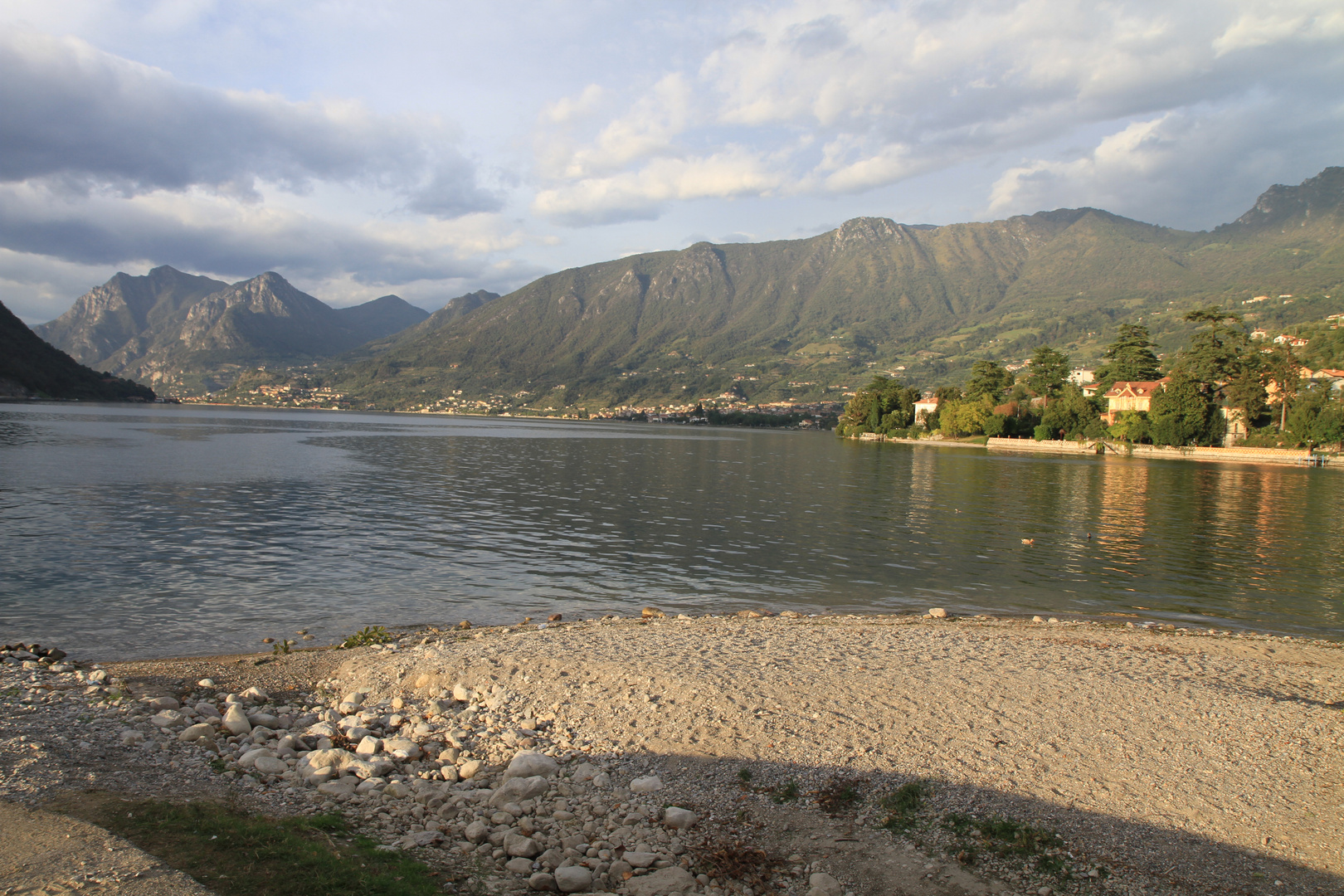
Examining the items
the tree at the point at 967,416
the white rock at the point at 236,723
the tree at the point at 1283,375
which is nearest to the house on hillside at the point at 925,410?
the tree at the point at 967,416

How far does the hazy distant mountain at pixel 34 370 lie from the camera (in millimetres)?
163350

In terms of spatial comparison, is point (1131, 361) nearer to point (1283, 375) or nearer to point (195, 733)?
point (1283, 375)

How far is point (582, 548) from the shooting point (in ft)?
88.6

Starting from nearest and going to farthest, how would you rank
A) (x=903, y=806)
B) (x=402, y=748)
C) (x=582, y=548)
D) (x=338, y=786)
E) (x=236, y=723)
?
1. (x=903, y=806)
2. (x=338, y=786)
3. (x=402, y=748)
4. (x=236, y=723)
5. (x=582, y=548)

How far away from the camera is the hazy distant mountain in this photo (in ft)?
536

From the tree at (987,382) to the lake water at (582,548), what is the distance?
3176 inches

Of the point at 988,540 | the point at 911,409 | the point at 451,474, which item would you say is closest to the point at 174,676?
the point at 988,540

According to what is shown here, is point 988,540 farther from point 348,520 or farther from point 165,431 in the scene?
point 165,431

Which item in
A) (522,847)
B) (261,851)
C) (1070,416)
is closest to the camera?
(261,851)

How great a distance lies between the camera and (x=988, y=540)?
30.9 m

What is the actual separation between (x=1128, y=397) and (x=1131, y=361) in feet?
49.2

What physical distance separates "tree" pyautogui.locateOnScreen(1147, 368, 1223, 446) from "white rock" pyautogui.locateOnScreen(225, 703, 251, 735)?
4644 inches

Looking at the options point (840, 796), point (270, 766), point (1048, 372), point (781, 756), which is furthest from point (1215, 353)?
point (270, 766)

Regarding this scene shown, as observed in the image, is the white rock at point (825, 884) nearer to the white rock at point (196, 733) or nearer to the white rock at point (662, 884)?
the white rock at point (662, 884)
